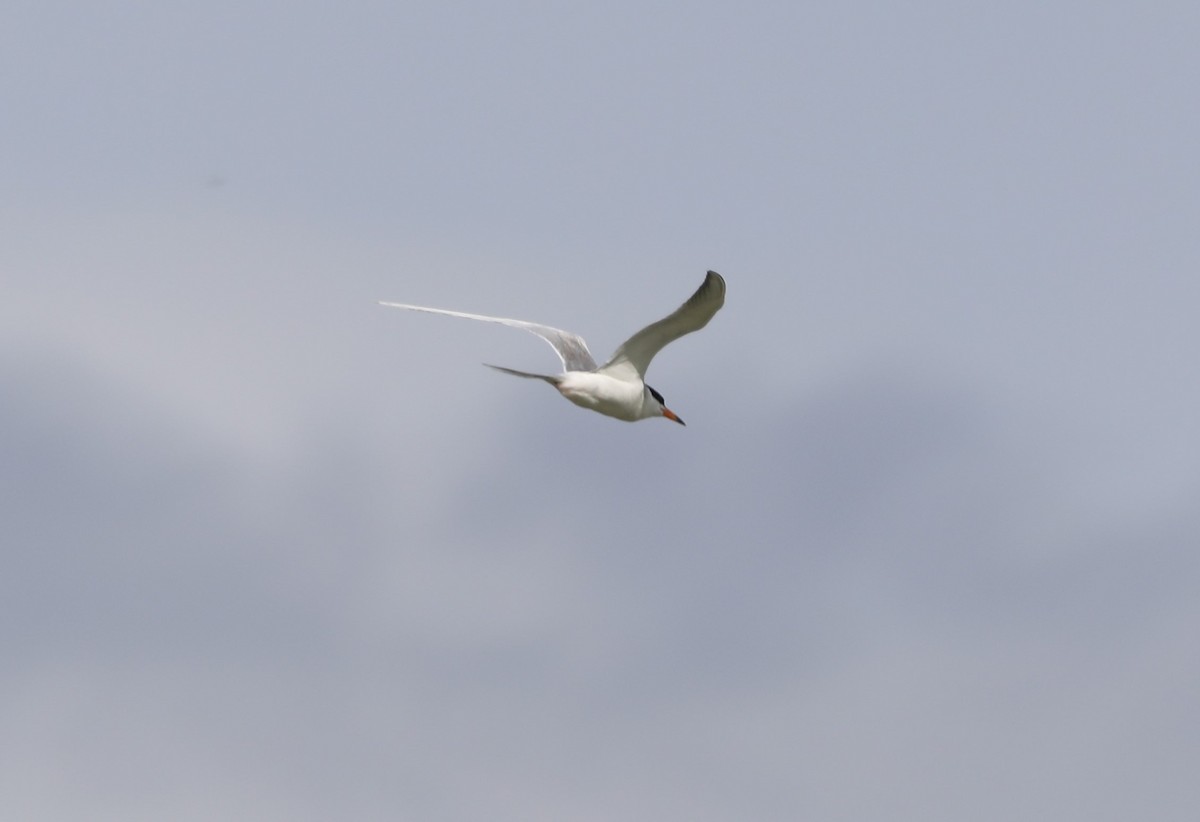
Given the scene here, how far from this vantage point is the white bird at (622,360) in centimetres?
2338

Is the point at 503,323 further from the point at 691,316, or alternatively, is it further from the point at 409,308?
the point at 691,316

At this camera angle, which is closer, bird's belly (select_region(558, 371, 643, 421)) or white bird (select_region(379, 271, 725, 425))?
white bird (select_region(379, 271, 725, 425))

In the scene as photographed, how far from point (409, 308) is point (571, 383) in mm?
2135

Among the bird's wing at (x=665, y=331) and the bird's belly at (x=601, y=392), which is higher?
the bird's wing at (x=665, y=331)

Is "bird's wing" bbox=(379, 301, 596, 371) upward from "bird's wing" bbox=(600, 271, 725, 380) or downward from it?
downward

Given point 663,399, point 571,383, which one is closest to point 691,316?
point 571,383

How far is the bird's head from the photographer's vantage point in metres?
26.4

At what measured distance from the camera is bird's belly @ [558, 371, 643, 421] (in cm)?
2456

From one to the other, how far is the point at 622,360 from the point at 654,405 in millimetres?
1686

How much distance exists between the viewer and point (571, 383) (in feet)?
80.3

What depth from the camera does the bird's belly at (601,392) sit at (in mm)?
24562

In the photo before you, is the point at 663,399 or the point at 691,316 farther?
the point at 663,399

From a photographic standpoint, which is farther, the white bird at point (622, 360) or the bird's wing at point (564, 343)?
the bird's wing at point (564, 343)

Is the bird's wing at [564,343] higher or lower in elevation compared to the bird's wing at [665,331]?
lower
